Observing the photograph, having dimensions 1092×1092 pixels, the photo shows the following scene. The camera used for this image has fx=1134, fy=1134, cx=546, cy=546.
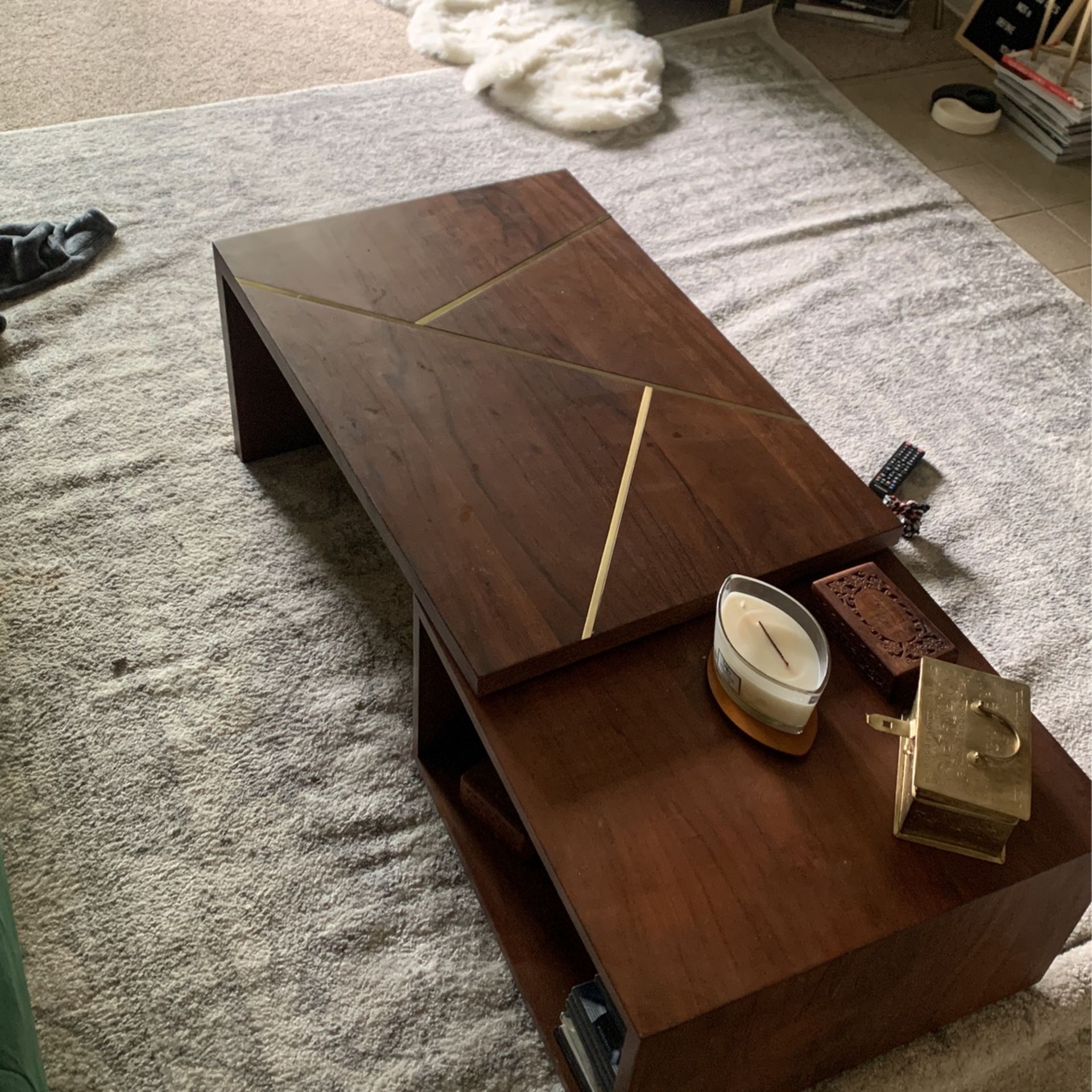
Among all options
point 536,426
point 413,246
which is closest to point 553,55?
point 413,246

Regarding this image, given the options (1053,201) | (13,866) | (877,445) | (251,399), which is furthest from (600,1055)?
(1053,201)

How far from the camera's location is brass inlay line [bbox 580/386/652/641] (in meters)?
1.17

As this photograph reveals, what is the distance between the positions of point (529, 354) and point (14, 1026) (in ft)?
3.06

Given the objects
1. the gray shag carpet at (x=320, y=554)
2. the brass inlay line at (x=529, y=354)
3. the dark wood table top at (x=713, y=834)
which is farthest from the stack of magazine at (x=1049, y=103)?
the dark wood table top at (x=713, y=834)

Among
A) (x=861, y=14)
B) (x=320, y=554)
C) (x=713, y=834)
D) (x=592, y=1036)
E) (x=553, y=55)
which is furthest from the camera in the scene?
(x=861, y=14)

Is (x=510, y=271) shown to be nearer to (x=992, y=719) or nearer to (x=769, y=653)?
(x=769, y=653)

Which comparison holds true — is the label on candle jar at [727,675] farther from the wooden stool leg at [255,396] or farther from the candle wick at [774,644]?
the wooden stool leg at [255,396]

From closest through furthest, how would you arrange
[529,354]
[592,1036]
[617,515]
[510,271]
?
[592,1036]
[617,515]
[529,354]
[510,271]

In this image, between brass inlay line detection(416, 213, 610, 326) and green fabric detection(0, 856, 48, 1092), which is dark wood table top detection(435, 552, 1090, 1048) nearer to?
green fabric detection(0, 856, 48, 1092)

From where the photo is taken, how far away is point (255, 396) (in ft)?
5.86

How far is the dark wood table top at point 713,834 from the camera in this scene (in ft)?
3.18

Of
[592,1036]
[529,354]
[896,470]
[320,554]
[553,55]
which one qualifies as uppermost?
[529,354]

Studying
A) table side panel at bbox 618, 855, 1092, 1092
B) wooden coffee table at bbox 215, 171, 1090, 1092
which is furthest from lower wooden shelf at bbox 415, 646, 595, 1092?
table side panel at bbox 618, 855, 1092, 1092

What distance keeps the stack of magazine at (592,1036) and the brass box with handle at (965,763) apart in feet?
1.13
